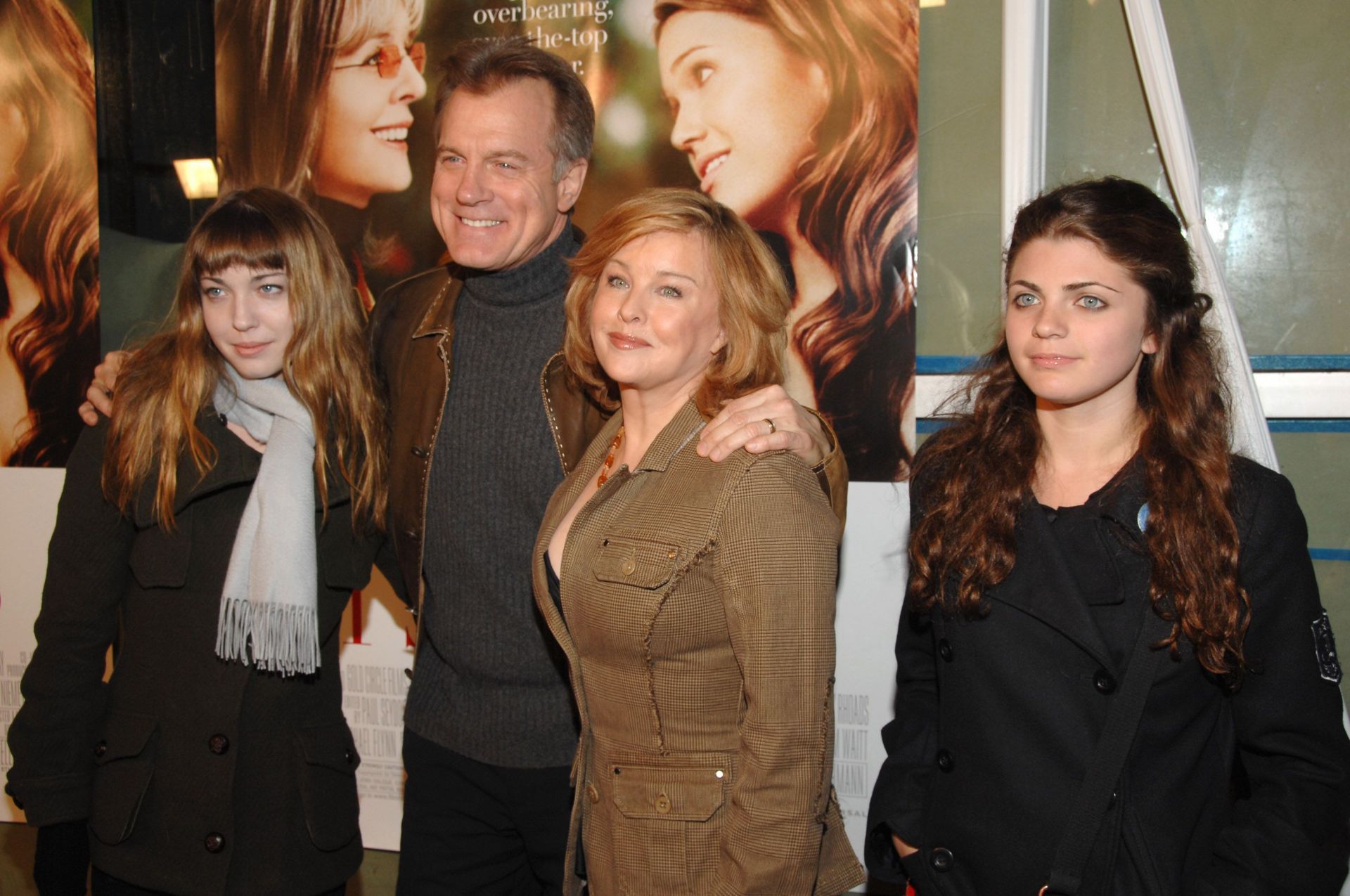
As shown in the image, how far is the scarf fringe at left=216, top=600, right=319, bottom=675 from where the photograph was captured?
2000 millimetres

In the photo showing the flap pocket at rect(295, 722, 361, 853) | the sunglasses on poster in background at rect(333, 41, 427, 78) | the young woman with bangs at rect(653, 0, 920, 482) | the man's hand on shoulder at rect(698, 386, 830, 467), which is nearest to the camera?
the man's hand on shoulder at rect(698, 386, 830, 467)

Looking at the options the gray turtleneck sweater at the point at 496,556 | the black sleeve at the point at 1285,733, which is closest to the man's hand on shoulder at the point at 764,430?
the gray turtleneck sweater at the point at 496,556

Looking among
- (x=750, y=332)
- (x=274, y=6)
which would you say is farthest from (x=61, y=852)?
(x=274, y=6)

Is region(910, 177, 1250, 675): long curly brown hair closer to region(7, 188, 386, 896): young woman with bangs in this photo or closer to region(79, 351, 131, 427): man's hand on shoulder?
region(7, 188, 386, 896): young woman with bangs

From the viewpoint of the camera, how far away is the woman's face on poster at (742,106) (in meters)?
2.86

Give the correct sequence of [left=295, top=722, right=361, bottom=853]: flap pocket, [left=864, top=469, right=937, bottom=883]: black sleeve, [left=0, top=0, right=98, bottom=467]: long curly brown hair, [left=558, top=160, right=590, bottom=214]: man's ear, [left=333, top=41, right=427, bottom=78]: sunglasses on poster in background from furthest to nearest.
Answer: [left=0, top=0, right=98, bottom=467]: long curly brown hair, [left=333, top=41, right=427, bottom=78]: sunglasses on poster in background, [left=558, top=160, right=590, bottom=214]: man's ear, [left=295, top=722, right=361, bottom=853]: flap pocket, [left=864, top=469, right=937, bottom=883]: black sleeve

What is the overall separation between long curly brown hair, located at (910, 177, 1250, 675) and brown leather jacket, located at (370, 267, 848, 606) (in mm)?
275

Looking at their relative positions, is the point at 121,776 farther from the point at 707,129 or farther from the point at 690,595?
the point at 707,129

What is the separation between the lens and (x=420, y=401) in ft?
7.23

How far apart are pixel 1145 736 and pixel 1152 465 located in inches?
17.1

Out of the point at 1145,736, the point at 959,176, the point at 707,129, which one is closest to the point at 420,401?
the point at 707,129

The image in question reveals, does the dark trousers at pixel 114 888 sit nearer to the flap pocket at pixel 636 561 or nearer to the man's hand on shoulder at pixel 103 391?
the man's hand on shoulder at pixel 103 391

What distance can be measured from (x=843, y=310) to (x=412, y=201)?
1.40 meters

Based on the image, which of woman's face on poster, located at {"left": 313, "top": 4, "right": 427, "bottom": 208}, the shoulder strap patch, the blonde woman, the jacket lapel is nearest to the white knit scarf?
the blonde woman
